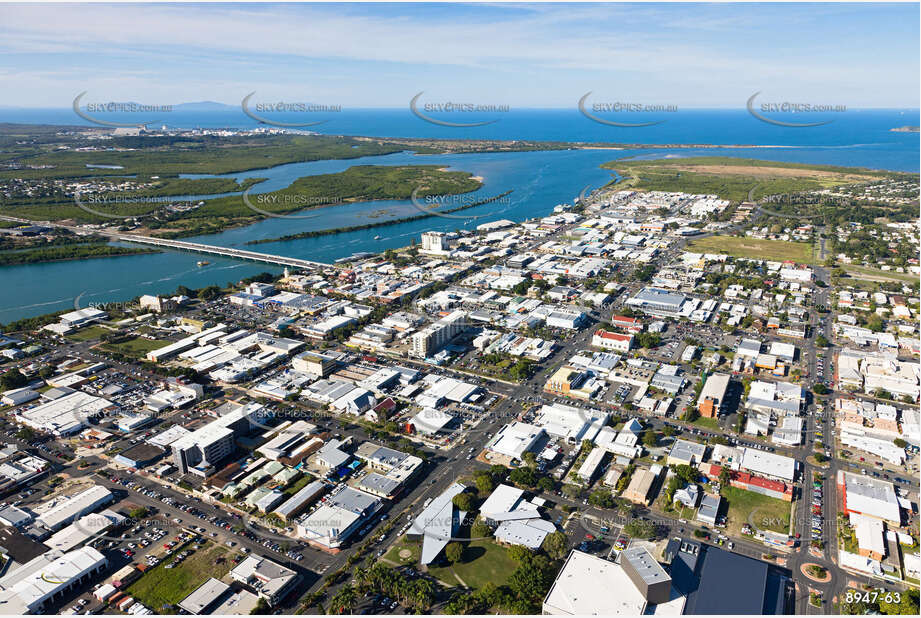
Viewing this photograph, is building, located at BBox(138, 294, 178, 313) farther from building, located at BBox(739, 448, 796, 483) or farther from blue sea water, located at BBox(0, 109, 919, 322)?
building, located at BBox(739, 448, 796, 483)

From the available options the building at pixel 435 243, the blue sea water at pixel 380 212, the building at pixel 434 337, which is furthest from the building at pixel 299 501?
the building at pixel 435 243

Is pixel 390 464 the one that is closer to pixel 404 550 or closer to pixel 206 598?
pixel 404 550

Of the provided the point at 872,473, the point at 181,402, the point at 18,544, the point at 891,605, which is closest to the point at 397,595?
the point at 18,544

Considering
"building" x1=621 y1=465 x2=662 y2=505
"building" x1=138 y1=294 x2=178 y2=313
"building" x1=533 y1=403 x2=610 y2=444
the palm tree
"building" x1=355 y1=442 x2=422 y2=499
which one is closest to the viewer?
the palm tree

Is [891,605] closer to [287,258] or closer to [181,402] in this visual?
[181,402]

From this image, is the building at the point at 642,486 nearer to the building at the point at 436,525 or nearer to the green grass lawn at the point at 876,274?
the building at the point at 436,525

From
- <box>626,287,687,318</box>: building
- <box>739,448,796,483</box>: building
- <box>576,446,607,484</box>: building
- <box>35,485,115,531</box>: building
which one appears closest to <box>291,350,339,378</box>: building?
<box>35,485,115,531</box>: building
